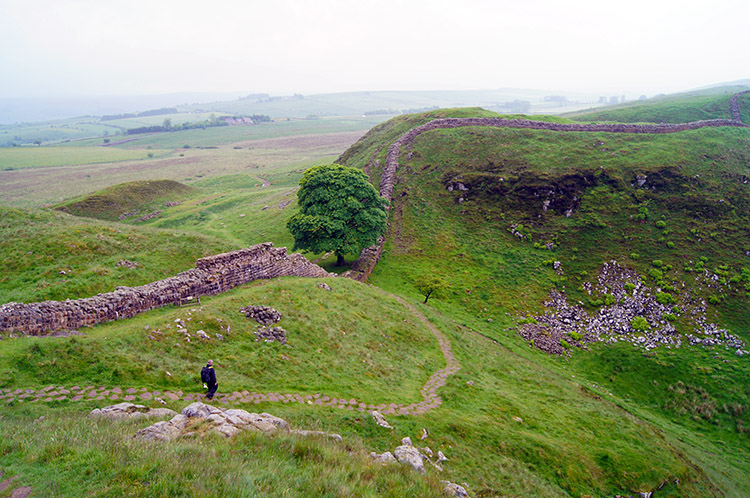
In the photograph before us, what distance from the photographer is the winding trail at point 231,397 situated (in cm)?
1246

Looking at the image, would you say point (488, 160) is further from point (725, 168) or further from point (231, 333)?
point (231, 333)

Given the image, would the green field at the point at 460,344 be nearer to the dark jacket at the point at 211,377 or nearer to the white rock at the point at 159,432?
the white rock at the point at 159,432

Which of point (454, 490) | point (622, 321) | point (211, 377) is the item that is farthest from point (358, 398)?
point (622, 321)

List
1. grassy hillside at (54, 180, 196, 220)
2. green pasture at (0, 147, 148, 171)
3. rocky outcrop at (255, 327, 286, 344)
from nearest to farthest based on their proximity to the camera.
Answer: rocky outcrop at (255, 327, 286, 344) → grassy hillside at (54, 180, 196, 220) → green pasture at (0, 147, 148, 171)

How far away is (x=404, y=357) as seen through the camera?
2314cm

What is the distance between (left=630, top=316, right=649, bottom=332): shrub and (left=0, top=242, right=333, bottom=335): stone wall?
91.4 ft

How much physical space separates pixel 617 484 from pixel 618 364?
14651 mm

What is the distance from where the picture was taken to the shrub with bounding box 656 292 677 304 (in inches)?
1243

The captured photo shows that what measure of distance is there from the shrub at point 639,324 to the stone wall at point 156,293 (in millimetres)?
27859

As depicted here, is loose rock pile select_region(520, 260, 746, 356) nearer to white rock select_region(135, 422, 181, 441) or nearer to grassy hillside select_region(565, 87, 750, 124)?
white rock select_region(135, 422, 181, 441)

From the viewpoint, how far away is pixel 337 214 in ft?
123

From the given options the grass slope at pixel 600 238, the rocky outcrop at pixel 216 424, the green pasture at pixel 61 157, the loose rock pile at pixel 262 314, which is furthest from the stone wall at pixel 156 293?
the green pasture at pixel 61 157

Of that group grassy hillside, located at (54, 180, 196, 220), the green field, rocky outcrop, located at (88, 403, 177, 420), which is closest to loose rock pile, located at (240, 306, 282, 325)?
the green field

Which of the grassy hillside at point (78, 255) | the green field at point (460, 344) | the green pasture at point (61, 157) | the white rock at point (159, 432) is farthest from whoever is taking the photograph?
the green pasture at point (61, 157)
